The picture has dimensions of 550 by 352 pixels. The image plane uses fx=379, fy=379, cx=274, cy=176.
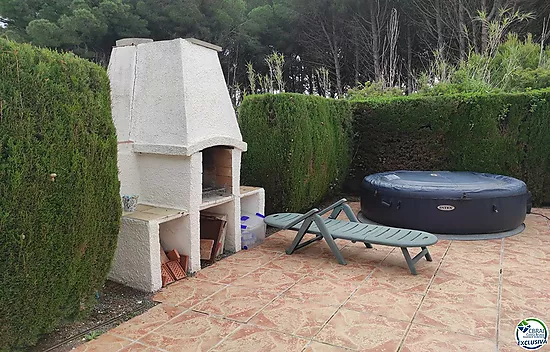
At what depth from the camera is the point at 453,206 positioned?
5.57 metres

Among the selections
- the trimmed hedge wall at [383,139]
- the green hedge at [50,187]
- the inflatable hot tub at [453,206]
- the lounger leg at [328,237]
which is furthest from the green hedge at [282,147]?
the green hedge at [50,187]

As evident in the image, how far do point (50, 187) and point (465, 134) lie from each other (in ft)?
24.8

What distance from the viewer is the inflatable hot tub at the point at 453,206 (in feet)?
18.3

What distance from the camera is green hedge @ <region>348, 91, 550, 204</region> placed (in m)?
7.43

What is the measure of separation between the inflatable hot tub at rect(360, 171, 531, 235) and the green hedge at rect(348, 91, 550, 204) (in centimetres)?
168

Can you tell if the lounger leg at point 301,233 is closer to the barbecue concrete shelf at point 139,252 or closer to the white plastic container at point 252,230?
the white plastic container at point 252,230

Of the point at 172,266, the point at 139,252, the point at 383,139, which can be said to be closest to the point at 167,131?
the point at 139,252

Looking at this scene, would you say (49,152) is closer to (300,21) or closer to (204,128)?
(204,128)

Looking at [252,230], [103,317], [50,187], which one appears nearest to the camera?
[50,187]

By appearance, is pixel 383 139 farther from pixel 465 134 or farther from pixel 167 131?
pixel 167 131

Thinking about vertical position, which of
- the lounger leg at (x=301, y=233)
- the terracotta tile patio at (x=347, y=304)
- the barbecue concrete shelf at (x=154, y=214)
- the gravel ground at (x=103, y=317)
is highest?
the barbecue concrete shelf at (x=154, y=214)

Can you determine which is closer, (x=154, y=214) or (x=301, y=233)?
(x=154, y=214)

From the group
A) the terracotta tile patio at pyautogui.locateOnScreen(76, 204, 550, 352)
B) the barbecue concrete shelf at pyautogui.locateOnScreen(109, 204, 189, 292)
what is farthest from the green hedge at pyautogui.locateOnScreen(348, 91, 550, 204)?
the barbecue concrete shelf at pyautogui.locateOnScreen(109, 204, 189, 292)

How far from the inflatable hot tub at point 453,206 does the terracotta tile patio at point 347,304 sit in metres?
0.73
